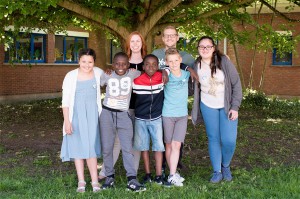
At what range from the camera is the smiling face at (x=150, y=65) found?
527 cm

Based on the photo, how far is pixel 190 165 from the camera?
6926 millimetres

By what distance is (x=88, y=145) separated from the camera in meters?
5.33

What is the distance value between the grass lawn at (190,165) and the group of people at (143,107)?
0.31m

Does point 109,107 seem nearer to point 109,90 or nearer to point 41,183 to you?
point 109,90

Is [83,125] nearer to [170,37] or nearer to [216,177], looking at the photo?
[170,37]

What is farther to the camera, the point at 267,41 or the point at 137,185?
the point at 267,41

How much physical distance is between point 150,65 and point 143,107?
0.53 m

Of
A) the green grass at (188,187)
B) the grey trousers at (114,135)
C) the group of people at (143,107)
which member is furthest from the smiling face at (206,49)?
the green grass at (188,187)

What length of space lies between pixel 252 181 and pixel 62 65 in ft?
53.2

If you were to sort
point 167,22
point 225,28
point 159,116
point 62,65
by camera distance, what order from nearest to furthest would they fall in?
point 159,116
point 167,22
point 225,28
point 62,65

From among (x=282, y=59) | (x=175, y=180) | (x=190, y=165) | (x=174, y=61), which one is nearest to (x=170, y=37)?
(x=174, y=61)

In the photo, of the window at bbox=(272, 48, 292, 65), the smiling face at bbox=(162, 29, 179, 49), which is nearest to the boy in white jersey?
the smiling face at bbox=(162, 29, 179, 49)

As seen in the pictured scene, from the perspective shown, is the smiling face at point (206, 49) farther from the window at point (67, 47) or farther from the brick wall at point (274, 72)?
the window at point (67, 47)

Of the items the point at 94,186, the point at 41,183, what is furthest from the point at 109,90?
the point at 41,183
